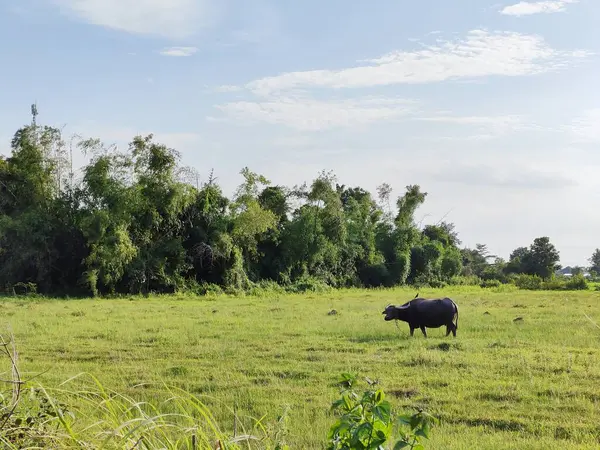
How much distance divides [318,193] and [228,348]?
22.7 metres

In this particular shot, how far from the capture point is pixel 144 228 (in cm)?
2503

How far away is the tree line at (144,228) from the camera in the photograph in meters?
23.3

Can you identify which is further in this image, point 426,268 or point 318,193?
point 426,268

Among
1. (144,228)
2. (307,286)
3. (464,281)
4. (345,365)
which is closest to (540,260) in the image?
(464,281)

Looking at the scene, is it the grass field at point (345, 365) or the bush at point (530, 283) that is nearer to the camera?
the grass field at point (345, 365)

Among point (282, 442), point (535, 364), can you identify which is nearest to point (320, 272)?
point (535, 364)

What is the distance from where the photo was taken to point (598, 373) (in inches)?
305

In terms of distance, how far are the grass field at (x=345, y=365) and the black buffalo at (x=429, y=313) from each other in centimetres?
32

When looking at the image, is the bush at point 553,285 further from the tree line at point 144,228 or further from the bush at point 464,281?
the tree line at point 144,228

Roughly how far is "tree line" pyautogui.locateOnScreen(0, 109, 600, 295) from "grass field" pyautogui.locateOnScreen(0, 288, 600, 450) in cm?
885

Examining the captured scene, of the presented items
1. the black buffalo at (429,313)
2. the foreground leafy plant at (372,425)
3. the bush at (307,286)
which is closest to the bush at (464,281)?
the bush at (307,286)

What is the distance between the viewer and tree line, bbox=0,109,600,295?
23344 mm

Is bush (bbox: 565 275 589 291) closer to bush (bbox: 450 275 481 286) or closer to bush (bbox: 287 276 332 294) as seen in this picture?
bush (bbox: 450 275 481 286)

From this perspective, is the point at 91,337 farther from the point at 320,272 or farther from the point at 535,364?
the point at 320,272
